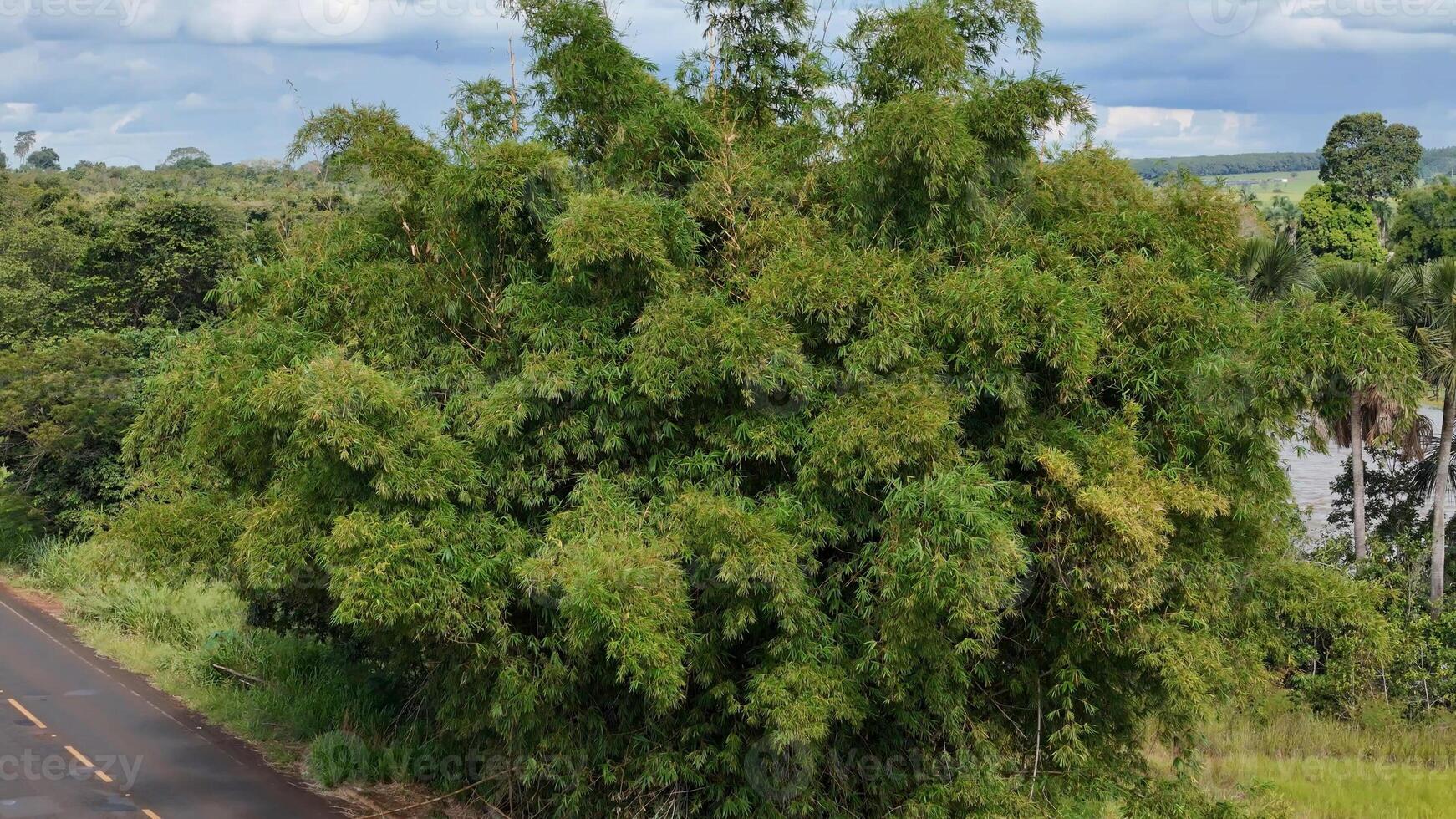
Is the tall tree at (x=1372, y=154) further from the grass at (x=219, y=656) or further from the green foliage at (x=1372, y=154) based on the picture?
the grass at (x=219, y=656)

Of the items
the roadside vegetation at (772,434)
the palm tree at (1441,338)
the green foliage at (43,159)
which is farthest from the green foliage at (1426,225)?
the green foliage at (43,159)

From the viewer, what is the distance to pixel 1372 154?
197 feet

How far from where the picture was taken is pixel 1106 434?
10148mm

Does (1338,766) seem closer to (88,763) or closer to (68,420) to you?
(88,763)

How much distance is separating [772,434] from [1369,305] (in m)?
14.2

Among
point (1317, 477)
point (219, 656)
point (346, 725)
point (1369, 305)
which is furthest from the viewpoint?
point (1317, 477)

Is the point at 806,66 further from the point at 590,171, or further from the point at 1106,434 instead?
the point at 1106,434

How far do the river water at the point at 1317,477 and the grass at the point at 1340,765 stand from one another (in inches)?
490

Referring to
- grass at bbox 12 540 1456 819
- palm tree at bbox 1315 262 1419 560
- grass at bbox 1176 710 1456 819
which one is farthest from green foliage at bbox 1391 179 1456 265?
grass at bbox 12 540 1456 819

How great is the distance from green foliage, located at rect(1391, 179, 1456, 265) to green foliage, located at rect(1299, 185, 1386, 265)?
246 centimetres

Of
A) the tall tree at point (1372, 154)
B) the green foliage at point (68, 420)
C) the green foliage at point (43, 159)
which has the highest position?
the green foliage at point (43, 159)

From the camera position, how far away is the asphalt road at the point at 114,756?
45.1 ft

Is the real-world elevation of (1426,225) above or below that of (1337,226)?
above

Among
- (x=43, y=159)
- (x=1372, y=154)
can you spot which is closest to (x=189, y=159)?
(x=43, y=159)
